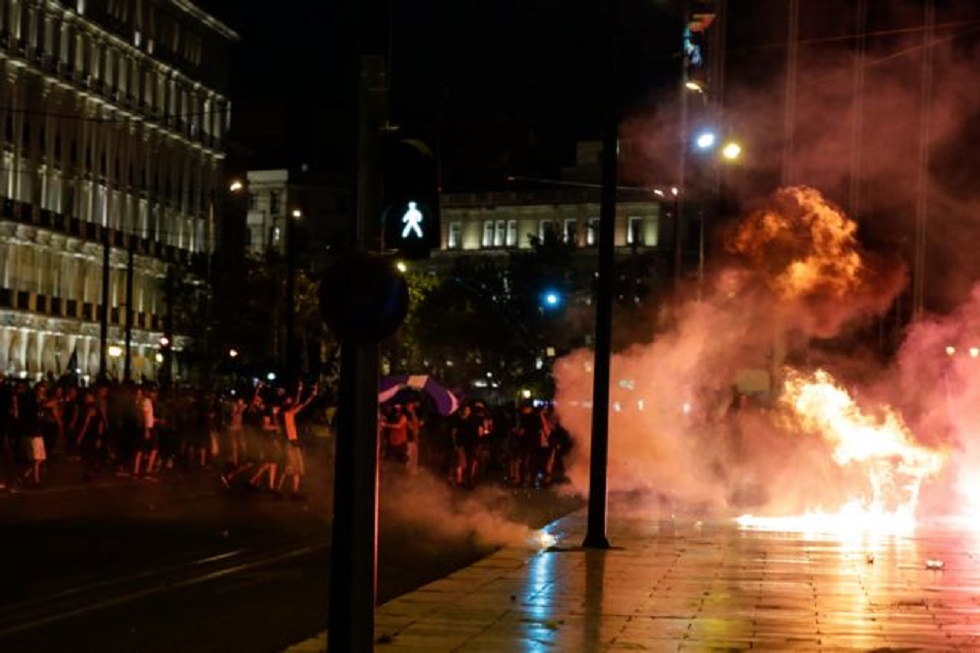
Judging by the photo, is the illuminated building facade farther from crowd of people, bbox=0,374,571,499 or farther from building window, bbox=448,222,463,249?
crowd of people, bbox=0,374,571,499

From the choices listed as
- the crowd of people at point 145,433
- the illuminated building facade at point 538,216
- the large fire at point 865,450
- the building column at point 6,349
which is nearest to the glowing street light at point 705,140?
the large fire at point 865,450

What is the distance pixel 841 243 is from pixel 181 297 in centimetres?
5886

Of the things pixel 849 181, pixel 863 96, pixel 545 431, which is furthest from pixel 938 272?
pixel 545 431

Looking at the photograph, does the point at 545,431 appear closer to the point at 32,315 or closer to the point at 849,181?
the point at 849,181

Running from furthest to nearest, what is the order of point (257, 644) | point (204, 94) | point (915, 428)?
point (204, 94) < point (915, 428) < point (257, 644)

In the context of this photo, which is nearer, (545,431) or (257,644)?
(257,644)

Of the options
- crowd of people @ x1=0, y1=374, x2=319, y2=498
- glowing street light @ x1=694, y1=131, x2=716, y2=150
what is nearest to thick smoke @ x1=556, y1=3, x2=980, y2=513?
glowing street light @ x1=694, y1=131, x2=716, y2=150

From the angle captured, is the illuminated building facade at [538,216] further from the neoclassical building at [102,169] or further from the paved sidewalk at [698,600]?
the paved sidewalk at [698,600]

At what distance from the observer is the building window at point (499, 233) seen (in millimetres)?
117438

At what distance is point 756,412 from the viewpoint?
30609 millimetres

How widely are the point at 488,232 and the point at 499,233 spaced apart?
801 millimetres

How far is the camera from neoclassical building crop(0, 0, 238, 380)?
77.9 meters

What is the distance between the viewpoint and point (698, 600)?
13594 mm

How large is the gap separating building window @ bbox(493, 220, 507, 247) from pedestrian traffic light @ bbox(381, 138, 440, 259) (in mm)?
108011
